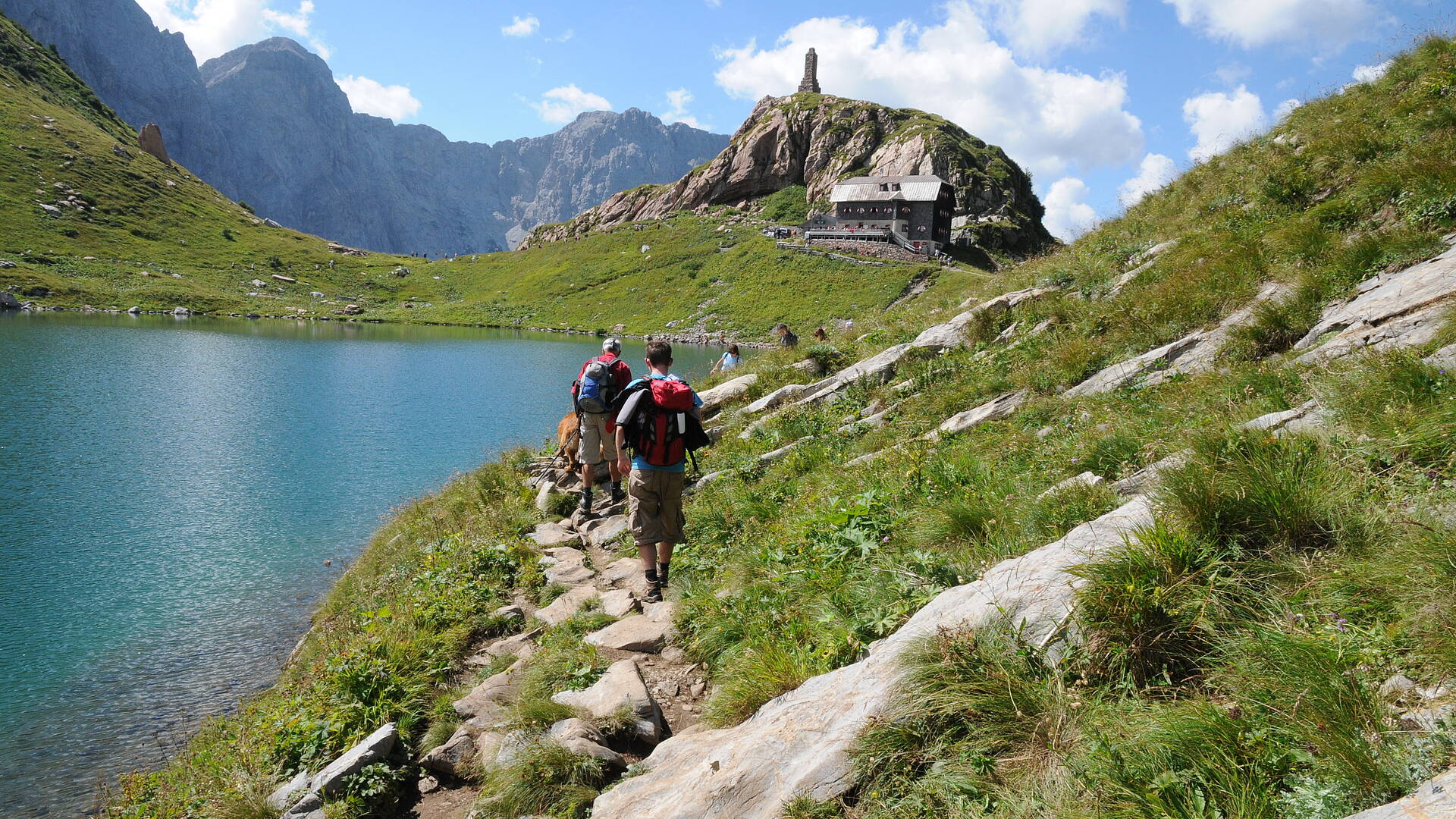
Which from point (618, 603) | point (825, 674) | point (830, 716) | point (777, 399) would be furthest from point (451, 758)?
point (777, 399)

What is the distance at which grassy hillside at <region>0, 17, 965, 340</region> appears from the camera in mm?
95062

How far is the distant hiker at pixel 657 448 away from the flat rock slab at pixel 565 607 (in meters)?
1.10

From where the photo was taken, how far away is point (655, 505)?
10.0m

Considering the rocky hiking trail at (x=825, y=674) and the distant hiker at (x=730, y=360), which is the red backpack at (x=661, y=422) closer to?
the rocky hiking trail at (x=825, y=674)

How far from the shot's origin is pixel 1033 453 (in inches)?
326

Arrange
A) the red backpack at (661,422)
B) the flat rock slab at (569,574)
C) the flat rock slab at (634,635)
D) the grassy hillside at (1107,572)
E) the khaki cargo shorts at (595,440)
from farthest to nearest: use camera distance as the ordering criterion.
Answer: the khaki cargo shorts at (595,440) → the flat rock slab at (569,574) → the red backpack at (661,422) → the flat rock slab at (634,635) → the grassy hillside at (1107,572)

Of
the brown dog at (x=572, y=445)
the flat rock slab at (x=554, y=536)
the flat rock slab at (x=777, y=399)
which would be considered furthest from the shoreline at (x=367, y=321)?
the flat rock slab at (x=554, y=536)

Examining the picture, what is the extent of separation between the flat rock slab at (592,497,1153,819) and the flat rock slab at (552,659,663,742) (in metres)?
0.94

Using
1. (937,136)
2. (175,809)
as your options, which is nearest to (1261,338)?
(175,809)

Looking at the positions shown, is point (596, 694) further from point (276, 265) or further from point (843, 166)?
point (276, 265)

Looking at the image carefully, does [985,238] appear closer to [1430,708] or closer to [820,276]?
[820,276]

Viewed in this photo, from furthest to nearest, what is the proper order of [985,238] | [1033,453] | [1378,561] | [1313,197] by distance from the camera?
1. [985,238]
2. [1313,197]
3. [1033,453]
4. [1378,561]

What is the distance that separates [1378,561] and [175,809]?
10894 mm

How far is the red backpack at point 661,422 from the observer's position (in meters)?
9.62
